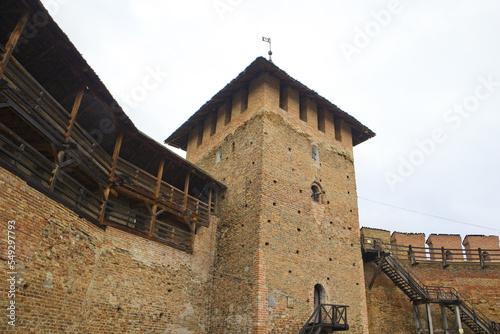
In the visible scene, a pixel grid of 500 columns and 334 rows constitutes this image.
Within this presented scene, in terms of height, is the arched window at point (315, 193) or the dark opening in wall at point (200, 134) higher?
the dark opening in wall at point (200, 134)

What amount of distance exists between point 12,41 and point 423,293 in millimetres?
17501

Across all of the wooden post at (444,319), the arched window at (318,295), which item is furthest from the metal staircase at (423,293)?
the arched window at (318,295)

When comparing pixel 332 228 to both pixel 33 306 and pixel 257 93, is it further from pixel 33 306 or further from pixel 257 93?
pixel 33 306

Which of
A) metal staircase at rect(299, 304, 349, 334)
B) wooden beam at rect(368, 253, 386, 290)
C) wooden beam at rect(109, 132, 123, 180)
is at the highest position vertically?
wooden beam at rect(109, 132, 123, 180)

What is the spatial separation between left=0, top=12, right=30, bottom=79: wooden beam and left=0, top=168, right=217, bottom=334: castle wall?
2183 millimetres

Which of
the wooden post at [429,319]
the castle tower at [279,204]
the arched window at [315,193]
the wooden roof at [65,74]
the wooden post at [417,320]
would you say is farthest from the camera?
the wooden post at [417,320]

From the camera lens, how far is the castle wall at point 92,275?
26.6 ft

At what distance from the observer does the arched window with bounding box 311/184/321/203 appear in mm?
16641

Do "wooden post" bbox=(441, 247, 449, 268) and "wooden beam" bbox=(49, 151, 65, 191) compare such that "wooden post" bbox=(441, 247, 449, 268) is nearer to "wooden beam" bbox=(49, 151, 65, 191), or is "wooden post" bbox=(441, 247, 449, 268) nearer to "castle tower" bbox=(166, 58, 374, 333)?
"castle tower" bbox=(166, 58, 374, 333)

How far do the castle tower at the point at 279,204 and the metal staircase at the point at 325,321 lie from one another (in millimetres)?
307

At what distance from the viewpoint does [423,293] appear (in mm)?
17031

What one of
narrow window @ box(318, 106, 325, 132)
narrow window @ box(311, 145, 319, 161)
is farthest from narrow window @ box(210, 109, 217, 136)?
narrow window @ box(318, 106, 325, 132)

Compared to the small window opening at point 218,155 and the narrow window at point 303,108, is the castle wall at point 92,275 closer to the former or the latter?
the small window opening at point 218,155

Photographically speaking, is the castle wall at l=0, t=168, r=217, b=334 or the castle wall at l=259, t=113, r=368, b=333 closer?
the castle wall at l=0, t=168, r=217, b=334
